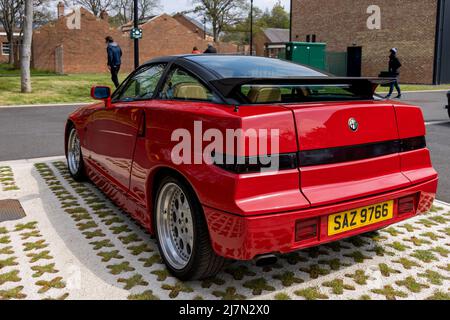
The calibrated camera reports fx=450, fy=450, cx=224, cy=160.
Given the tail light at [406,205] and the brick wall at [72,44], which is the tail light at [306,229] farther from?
the brick wall at [72,44]

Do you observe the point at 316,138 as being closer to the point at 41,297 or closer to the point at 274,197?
the point at 274,197

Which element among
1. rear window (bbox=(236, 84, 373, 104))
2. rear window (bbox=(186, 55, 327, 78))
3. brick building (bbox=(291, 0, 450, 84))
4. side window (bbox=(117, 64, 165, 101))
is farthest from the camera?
brick building (bbox=(291, 0, 450, 84))

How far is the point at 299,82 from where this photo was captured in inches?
117

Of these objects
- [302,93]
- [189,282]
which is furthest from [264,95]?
[189,282]

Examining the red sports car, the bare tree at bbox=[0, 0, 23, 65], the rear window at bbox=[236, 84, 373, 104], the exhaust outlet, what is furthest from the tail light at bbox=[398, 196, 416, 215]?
the bare tree at bbox=[0, 0, 23, 65]

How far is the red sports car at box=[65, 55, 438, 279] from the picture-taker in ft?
8.23

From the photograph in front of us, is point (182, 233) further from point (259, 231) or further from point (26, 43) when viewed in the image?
point (26, 43)

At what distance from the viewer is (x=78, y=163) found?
5605 millimetres

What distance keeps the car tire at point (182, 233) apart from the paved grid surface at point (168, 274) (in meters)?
0.14

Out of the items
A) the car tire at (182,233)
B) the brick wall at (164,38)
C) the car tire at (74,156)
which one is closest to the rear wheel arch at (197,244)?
the car tire at (182,233)

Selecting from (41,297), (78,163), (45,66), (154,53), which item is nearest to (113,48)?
(78,163)

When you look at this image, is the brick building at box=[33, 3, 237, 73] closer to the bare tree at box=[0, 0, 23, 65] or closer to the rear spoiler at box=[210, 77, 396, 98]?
the bare tree at box=[0, 0, 23, 65]

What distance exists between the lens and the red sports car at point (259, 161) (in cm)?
251
